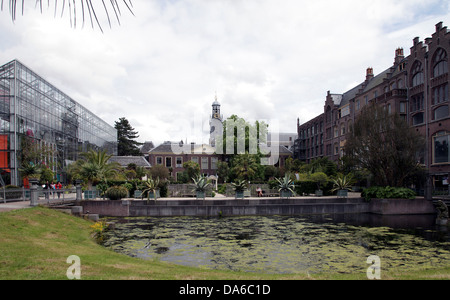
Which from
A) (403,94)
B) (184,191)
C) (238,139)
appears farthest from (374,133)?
(238,139)

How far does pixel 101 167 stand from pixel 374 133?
82.4 ft

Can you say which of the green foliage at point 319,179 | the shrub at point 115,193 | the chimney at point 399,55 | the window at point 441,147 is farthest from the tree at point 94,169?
the chimney at point 399,55

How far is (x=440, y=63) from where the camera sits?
34.4 meters

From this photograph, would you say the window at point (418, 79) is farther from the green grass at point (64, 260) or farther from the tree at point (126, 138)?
the tree at point (126, 138)

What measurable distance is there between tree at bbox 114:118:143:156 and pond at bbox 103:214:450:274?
235ft

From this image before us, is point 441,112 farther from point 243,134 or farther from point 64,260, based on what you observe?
point 64,260

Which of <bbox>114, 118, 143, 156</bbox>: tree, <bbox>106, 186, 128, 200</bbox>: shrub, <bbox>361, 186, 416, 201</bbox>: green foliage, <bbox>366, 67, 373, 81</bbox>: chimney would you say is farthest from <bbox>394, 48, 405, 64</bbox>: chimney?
<bbox>114, 118, 143, 156</bbox>: tree

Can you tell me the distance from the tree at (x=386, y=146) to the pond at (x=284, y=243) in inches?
306

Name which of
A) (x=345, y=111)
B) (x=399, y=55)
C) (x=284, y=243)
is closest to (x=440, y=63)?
(x=399, y=55)

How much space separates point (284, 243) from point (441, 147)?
27.3 metres

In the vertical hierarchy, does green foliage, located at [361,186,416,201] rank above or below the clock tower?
below

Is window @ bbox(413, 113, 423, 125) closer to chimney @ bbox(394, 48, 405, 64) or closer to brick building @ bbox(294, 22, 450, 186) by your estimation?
brick building @ bbox(294, 22, 450, 186)

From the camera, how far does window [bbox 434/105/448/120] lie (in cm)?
3334
